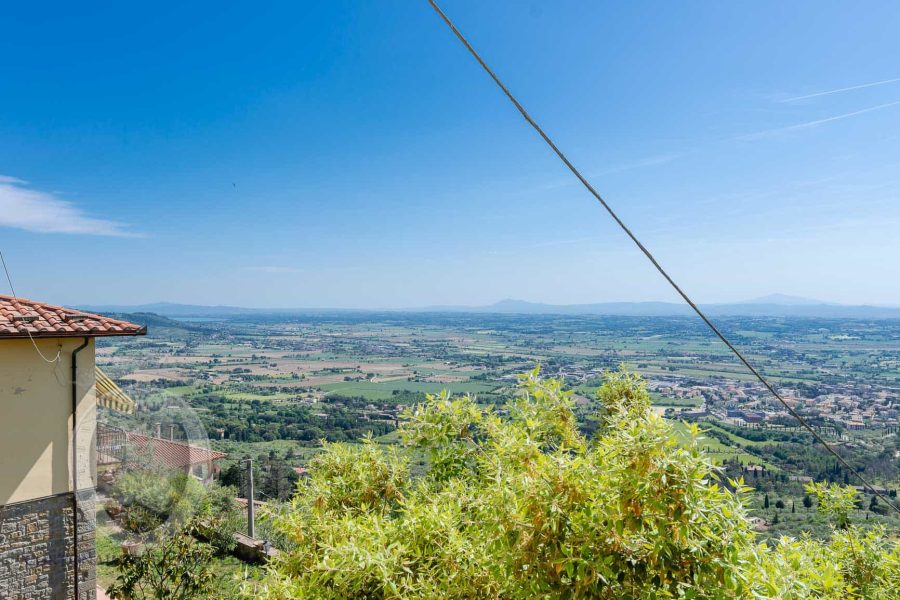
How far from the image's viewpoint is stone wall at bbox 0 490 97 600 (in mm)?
5457

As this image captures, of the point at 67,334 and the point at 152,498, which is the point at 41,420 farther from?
the point at 152,498

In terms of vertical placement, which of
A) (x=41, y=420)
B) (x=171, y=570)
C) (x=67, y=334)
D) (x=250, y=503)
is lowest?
(x=250, y=503)

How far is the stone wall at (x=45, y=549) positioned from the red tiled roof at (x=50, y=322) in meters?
1.95

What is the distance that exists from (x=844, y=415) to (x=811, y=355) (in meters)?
18.1

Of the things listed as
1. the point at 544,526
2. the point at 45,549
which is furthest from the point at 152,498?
the point at 544,526

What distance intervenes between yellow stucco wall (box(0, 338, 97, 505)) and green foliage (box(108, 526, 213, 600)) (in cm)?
118

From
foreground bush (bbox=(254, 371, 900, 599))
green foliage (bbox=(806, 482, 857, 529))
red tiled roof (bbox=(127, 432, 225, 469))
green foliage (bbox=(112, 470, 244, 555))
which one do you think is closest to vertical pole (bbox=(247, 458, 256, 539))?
green foliage (bbox=(112, 470, 244, 555))

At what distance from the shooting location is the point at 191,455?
6.61 metres

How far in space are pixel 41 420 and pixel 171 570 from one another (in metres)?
2.45

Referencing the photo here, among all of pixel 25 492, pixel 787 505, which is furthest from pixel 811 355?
pixel 25 492

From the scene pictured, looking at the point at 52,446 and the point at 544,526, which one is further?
the point at 52,446

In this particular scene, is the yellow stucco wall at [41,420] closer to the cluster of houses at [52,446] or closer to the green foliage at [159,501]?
the cluster of houses at [52,446]

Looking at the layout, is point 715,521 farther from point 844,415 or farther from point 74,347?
point 844,415

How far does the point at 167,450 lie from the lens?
245 inches
